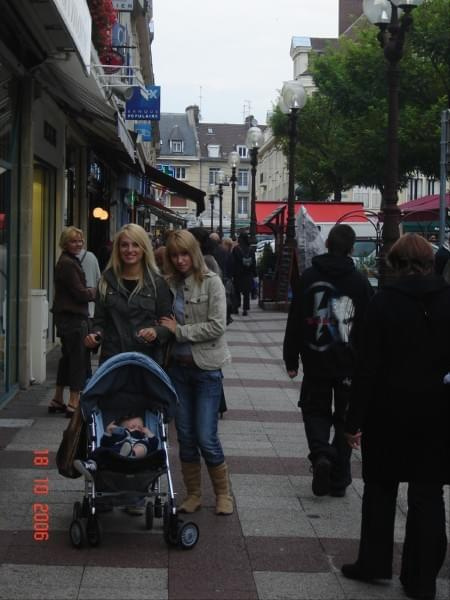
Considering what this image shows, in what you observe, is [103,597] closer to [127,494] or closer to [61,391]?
[127,494]

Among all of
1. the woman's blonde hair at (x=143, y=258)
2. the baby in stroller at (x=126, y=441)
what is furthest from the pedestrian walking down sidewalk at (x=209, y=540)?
the woman's blonde hair at (x=143, y=258)

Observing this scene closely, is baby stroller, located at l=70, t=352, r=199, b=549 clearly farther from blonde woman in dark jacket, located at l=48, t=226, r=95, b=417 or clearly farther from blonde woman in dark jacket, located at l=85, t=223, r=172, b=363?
blonde woman in dark jacket, located at l=48, t=226, r=95, b=417

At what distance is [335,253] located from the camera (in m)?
6.98

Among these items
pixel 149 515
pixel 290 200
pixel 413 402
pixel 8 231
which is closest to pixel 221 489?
pixel 149 515

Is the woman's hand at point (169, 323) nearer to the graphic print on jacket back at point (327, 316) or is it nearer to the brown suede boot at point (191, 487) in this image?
the brown suede boot at point (191, 487)

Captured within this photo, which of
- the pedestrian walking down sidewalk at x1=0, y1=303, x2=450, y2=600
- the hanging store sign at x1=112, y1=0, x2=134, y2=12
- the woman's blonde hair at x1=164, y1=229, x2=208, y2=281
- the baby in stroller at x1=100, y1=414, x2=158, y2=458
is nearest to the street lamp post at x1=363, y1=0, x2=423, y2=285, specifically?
the pedestrian walking down sidewalk at x1=0, y1=303, x2=450, y2=600

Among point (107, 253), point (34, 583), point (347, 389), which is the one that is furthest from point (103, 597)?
point (107, 253)

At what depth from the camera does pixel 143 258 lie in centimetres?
633

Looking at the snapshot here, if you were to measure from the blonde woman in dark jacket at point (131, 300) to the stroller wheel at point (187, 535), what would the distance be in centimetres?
107

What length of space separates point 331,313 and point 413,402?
1933mm

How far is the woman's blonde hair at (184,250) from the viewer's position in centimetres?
638

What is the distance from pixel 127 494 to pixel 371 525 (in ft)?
4.39

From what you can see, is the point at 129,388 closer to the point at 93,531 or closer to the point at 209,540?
the point at 93,531
